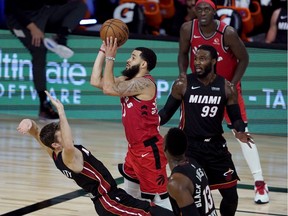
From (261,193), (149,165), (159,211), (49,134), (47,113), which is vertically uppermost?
(49,134)

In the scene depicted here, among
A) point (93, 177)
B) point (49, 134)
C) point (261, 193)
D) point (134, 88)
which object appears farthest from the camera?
point (261, 193)

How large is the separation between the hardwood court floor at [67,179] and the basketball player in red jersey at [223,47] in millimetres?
280

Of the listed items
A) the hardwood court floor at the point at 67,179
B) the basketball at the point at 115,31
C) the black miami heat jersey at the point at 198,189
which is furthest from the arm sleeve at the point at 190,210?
the hardwood court floor at the point at 67,179

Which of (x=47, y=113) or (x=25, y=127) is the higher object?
(x=25, y=127)

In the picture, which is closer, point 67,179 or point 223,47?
point 223,47

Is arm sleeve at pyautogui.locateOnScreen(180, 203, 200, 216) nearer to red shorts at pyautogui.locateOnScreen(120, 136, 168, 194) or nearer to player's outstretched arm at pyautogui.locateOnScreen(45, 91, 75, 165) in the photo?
player's outstretched arm at pyautogui.locateOnScreen(45, 91, 75, 165)

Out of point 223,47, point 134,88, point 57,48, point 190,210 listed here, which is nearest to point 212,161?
point 134,88

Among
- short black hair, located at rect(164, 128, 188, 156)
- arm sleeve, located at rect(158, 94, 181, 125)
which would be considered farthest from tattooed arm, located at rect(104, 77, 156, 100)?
short black hair, located at rect(164, 128, 188, 156)

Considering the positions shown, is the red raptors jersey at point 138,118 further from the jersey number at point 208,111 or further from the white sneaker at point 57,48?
the white sneaker at point 57,48

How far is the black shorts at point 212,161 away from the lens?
6.88 m

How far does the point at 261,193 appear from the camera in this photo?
26.6 ft

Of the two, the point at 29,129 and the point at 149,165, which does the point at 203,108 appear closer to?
the point at 149,165

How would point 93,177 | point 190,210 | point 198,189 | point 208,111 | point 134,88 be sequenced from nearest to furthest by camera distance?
1. point 190,210
2. point 198,189
3. point 93,177
4. point 134,88
5. point 208,111

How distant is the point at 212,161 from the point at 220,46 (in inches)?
63.8
